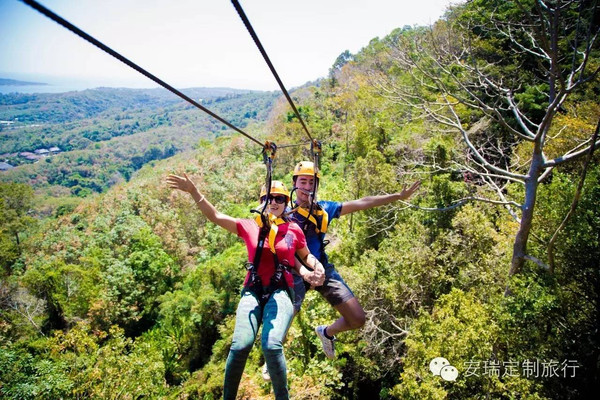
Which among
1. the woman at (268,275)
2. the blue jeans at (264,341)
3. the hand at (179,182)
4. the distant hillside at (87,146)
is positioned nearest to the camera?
the blue jeans at (264,341)

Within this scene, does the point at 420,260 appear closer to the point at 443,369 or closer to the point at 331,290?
the point at 443,369

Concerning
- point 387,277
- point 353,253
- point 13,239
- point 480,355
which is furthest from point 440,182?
point 13,239

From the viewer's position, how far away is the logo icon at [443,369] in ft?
20.4

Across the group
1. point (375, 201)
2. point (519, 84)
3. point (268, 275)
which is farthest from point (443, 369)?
point (519, 84)

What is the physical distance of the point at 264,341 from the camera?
10.2 feet

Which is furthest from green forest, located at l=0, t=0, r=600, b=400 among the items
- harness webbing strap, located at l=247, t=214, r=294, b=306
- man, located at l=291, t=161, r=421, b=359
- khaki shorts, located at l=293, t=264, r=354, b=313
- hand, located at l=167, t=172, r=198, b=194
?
hand, located at l=167, t=172, r=198, b=194

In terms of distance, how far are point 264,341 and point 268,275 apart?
78 cm

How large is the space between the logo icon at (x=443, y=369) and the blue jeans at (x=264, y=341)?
4.39 metres

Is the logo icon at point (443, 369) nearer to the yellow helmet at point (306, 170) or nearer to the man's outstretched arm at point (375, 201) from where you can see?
the man's outstretched arm at point (375, 201)

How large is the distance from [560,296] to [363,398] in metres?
9.87

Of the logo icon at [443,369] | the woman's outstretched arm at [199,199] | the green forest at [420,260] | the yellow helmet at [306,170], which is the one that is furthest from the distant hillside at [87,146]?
the woman's outstretched arm at [199,199]

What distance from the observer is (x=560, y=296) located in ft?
16.4

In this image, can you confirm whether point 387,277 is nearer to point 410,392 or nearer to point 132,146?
point 410,392

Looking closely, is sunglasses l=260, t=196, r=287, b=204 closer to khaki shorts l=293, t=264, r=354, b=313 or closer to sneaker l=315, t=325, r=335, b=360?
khaki shorts l=293, t=264, r=354, b=313
